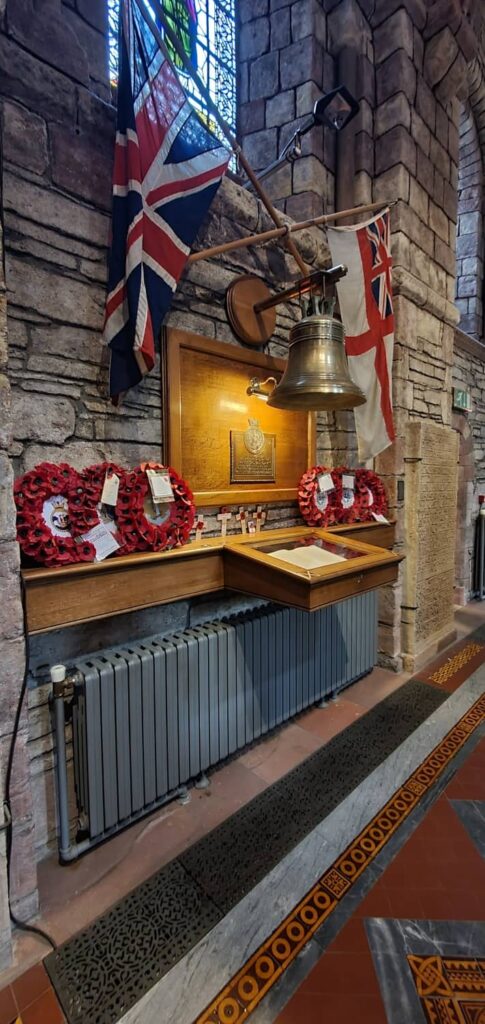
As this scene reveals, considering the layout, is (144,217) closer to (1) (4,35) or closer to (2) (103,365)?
(2) (103,365)

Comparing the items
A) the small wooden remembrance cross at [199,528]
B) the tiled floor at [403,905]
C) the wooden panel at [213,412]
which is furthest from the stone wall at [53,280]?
the tiled floor at [403,905]

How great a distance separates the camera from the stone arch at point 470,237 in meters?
5.03

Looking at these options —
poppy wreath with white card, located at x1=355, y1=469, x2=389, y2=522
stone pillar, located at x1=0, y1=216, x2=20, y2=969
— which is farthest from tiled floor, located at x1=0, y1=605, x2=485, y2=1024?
poppy wreath with white card, located at x1=355, y1=469, x2=389, y2=522

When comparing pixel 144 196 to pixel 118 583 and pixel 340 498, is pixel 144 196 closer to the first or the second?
pixel 118 583

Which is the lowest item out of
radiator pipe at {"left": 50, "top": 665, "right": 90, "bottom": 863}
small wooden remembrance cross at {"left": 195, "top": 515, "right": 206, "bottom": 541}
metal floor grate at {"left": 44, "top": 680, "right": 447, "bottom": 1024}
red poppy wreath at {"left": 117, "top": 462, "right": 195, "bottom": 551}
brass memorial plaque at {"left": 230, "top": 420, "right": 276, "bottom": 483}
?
metal floor grate at {"left": 44, "top": 680, "right": 447, "bottom": 1024}

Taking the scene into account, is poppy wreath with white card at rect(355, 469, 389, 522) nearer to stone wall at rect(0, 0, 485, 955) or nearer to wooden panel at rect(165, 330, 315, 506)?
stone wall at rect(0, 0, 485, 955)

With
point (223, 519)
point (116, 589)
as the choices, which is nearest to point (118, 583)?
point (116, 589)

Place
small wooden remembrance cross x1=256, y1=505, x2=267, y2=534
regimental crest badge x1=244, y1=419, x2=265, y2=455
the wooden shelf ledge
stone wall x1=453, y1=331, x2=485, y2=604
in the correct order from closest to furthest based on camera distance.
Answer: the wooden shelf ledge, regimental crest badge x1=244, y1=419, x2=265, y2=455, small wooden remembrance cross x1=256, y1=505, x2=267, y2=534, stone wall x1=453, y1=331, x2=485, y2=604

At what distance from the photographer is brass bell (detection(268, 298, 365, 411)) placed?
6.00ft

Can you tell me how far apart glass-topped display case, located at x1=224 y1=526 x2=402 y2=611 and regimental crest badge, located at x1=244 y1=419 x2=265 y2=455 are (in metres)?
0.57

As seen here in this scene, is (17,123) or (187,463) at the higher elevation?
(17,123)

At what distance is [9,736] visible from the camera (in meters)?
1.34

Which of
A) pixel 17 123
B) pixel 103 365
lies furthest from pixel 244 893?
pixel 17 123

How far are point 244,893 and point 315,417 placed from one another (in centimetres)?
261
